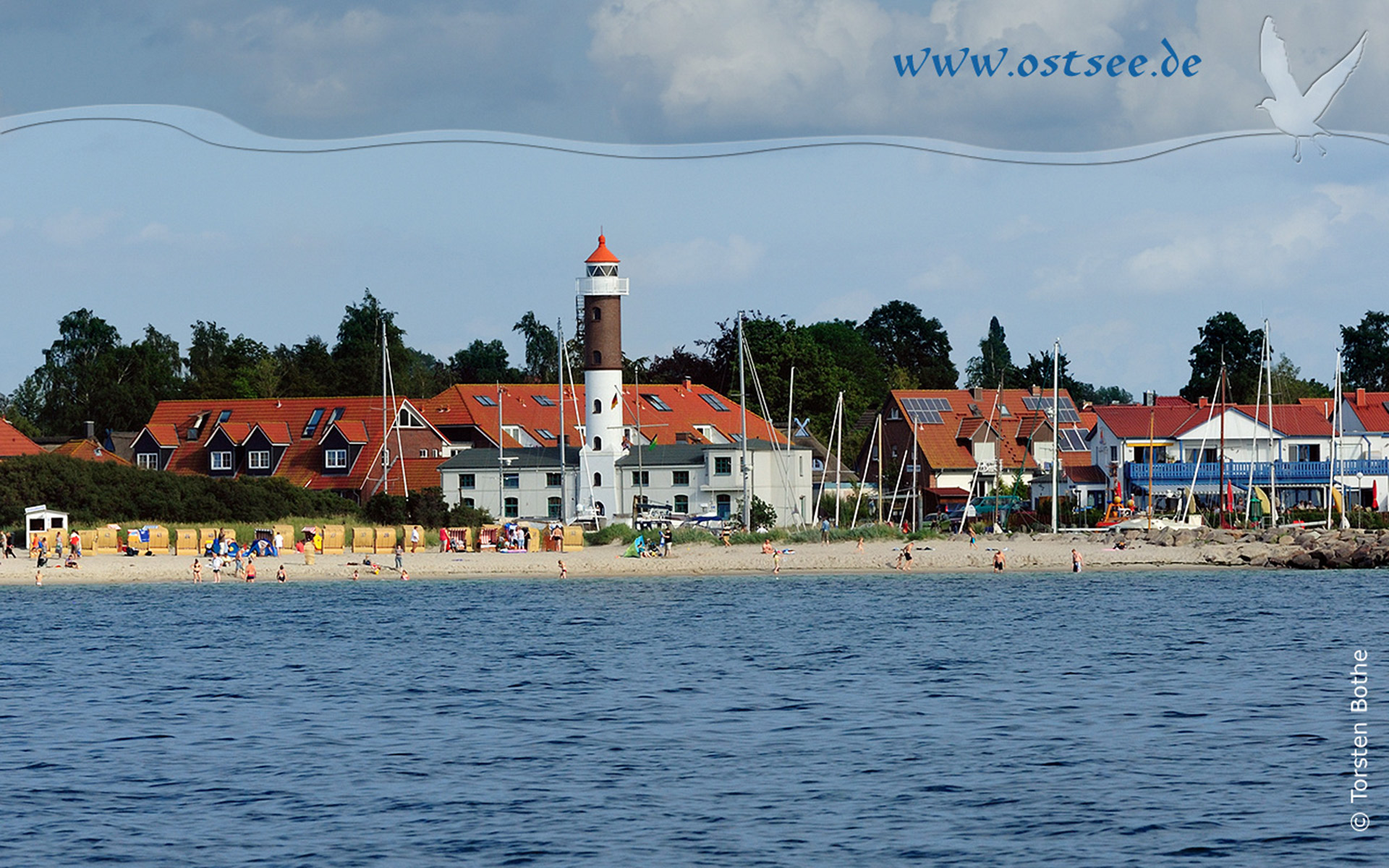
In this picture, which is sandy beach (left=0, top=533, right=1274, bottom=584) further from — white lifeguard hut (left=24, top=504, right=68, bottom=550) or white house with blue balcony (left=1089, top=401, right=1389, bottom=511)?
white house with blue balcony (left=1089, top=401, right=1389, bottom=511)

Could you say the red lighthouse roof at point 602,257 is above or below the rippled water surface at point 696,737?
above

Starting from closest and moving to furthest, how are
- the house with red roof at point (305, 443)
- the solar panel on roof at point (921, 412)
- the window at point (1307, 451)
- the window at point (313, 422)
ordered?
the house with red roof at point (305, 443) < the window at point (1307, 451) < the window at point (313, 422) < the solar panel on roof at point (921, 412)

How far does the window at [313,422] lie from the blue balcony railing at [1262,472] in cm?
4135

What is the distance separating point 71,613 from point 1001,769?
1398 inches

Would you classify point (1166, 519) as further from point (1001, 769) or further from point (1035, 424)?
point (1001, 769)

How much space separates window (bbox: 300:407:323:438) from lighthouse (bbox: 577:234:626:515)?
51.9ft

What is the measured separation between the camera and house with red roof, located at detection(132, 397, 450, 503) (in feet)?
263

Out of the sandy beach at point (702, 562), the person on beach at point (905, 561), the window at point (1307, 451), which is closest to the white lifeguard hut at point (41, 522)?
the sandy beach at point (702, 562)

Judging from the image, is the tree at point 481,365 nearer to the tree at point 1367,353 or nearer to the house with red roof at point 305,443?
the house with red roof at point 305,443

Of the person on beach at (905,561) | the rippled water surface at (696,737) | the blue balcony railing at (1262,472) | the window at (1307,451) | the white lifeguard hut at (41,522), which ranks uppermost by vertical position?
the window at (1307,451)

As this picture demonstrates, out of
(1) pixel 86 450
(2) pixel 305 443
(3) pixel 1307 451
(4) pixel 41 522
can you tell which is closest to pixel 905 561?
(3) pixel 1307 451

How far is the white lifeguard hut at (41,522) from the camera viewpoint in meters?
62.5

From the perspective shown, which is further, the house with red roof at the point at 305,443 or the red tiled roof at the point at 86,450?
the red tiled roof at the point at 86,450

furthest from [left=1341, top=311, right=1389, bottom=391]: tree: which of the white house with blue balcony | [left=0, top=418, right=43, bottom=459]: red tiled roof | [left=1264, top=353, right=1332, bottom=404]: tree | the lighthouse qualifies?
[left=0, top=418, right=43, bottom=459]: red tiled roof
